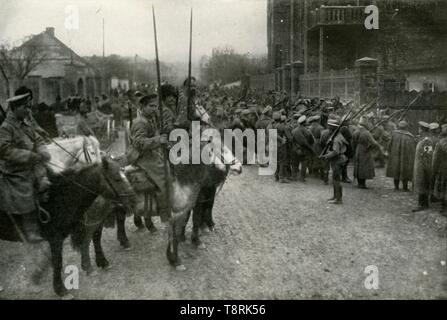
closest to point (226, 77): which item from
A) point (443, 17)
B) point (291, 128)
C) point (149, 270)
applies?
point (443, 17)

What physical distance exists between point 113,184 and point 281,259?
289cm

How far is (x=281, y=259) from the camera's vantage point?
718cm

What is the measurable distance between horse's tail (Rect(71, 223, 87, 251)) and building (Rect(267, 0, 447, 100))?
13320 millimetres

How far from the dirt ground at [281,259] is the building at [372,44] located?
9.49 metres

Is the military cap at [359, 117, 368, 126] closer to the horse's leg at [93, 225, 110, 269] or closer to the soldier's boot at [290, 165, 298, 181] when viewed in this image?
the soldier's boot at [290, 165, 298, 181]

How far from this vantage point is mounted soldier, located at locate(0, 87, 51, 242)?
572 cm

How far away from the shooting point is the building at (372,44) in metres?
19.5

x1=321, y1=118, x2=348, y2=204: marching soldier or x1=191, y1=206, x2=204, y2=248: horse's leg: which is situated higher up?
x1=321, y1=118, x2=348, y2=204: marching soldier

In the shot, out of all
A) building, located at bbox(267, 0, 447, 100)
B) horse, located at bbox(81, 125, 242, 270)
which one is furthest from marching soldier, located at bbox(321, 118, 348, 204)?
building, located at bbox(267, 0, 447, 100)

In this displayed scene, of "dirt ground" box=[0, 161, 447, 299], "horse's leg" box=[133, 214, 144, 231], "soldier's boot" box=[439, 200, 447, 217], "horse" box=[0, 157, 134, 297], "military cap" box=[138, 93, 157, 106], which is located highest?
"military cap" box=[138, 93, 157, 106]

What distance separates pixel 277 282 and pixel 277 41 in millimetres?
25257

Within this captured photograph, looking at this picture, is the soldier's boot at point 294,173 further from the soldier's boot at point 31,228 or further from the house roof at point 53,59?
the soldier's boot at point 31,228

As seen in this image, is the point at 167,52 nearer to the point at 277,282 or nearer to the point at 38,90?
the point at 277,282

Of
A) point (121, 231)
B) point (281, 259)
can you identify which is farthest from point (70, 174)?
point (281, 259)
